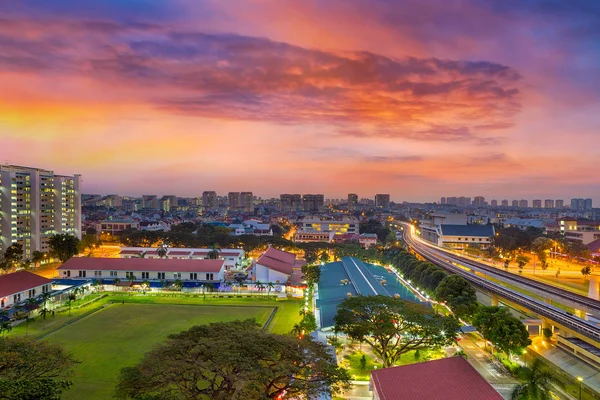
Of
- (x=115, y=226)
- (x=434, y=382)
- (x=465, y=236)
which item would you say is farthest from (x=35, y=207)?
(x=465, y=236)

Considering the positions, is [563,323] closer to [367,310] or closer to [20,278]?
[367,310]

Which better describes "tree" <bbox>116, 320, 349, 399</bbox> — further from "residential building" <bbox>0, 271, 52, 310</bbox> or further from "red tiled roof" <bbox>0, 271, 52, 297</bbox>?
"red tiled roof" <bbox>0, 271, 52, 297</bbox>

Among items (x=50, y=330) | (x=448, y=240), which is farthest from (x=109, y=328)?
(x=448, y=240)

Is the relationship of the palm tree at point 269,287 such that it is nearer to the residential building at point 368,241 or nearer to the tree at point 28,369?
Answer: the tree at point 28,369

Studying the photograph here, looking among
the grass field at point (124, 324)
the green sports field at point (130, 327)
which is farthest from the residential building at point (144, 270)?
the green sports field at point (130, 327)

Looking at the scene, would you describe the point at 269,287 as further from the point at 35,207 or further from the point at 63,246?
the point at 35,207
